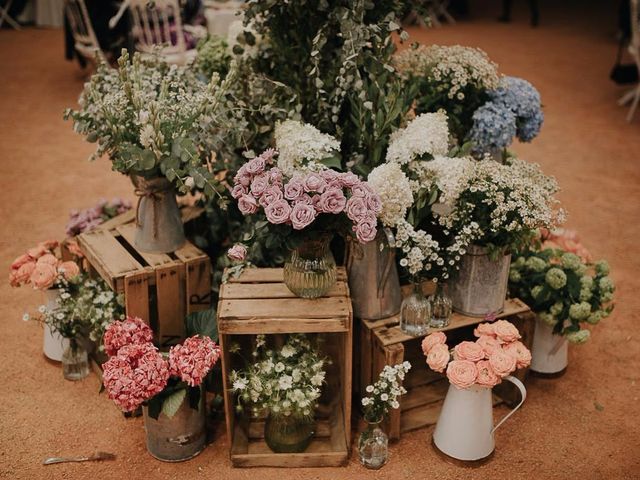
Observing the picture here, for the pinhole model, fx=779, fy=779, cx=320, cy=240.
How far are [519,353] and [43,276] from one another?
1.70m

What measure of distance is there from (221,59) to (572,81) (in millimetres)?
4391

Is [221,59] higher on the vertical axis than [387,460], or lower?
higher

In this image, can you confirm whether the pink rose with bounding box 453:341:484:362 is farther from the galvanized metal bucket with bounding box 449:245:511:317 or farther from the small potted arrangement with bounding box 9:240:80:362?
the small potted arrangement with bounding box 9:240:80:362

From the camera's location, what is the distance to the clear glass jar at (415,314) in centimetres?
259

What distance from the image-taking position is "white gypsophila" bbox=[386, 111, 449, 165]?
8.57 feet

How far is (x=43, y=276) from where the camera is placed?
9.33 feet

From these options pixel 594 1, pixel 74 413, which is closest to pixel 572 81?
pixel 594 1

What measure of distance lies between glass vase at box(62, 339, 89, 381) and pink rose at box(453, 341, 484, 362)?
1413 mm

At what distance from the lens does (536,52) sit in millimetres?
7777

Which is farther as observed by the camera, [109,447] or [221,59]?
[221,59]

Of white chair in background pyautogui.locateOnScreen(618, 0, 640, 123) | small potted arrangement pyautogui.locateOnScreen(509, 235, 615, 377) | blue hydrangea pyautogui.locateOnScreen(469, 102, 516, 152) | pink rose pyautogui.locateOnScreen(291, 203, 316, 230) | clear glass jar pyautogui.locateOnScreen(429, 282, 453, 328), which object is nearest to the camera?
pink rose pyautogui.locateOnScreen(291, 203, 316, 230)

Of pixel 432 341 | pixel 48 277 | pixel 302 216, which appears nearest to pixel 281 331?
pixel 302 216

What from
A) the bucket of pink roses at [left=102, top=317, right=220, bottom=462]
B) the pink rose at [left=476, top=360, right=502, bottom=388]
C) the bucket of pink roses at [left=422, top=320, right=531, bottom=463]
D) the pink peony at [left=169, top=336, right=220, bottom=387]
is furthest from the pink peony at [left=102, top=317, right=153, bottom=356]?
the pink rose at [left=476, top=360, right=502, bottom=388]

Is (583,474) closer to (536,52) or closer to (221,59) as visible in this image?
(221,59)
